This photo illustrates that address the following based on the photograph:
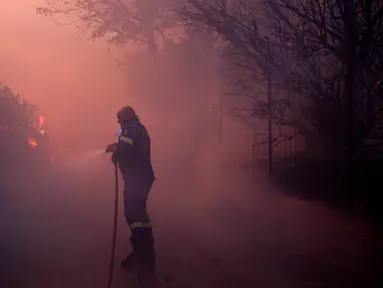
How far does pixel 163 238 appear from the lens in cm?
772

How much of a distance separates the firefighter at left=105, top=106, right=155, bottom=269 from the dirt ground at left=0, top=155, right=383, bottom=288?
27 cm

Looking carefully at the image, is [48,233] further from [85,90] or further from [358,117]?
[85,90]

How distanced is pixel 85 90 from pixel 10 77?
21.1ft

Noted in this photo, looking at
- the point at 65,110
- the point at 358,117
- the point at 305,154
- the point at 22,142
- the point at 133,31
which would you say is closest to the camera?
the point at 358,117

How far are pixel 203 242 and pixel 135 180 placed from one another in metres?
1.50

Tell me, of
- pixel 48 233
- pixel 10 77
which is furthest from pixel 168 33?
pixel 48 233

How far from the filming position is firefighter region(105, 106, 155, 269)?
626 centimetres

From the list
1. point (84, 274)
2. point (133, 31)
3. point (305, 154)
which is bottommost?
point (84, 274)

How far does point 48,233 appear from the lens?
797 centimetres

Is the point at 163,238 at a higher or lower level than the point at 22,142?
lower

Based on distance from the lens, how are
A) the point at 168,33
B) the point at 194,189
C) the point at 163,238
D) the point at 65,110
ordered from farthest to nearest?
the point at 65,110, the point at 168,33, the point at 194,189, the point at 163,238

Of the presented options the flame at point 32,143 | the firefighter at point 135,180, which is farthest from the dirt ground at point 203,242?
the flame at point 32,143

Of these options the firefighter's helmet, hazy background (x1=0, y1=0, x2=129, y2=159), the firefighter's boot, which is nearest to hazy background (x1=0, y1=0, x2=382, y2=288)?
the firefighter's boot

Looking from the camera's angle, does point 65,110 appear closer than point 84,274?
No
